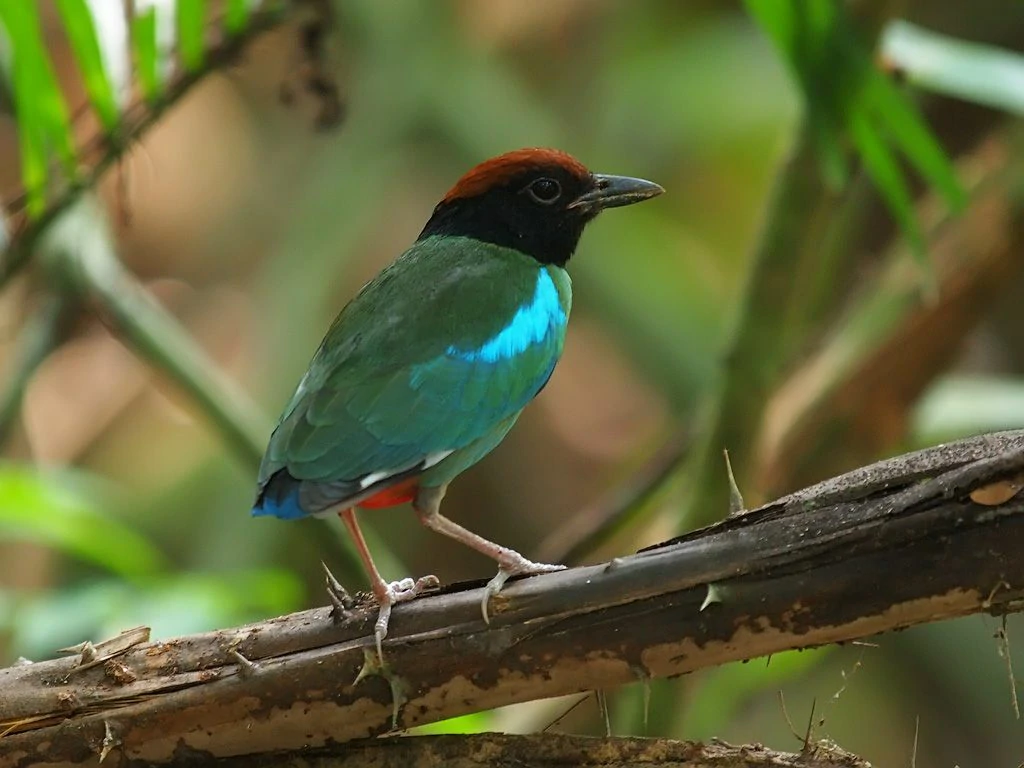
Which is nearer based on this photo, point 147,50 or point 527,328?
point 527,328

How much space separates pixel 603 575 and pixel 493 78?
16.7ft

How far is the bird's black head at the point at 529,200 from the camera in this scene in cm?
339

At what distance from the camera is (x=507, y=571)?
2.35 meters

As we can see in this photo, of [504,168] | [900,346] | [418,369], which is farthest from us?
[900,346]

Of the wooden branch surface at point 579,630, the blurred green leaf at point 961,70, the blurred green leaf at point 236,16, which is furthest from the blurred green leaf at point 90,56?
the blurred green leaf at point 961,70

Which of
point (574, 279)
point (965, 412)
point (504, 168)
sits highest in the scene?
A: point (504, 168)

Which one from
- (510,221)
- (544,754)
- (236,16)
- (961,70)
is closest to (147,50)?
(236,16)

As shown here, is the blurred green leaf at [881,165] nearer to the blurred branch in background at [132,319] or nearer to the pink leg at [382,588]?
the pink leg at [382,588]

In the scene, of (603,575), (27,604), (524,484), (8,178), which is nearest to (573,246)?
(603,575)

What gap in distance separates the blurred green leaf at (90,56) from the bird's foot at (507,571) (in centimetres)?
175

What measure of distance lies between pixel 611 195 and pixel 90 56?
1429mm

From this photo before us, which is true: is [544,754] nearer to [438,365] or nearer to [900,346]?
[438,365]

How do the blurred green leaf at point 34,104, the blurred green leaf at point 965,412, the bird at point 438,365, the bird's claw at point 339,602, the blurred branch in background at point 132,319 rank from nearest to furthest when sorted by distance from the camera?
the bird's claw at point 339,602, the bird at point 438,365, the blurred green leaf at point 34,104, the blurred branch in background at point 132,319, the blurred green leaf at point 965,412

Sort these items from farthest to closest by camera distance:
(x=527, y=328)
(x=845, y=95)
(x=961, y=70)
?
(x=961, y=70), (x=845, y=95), (x=527, y=328)
